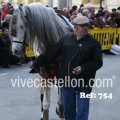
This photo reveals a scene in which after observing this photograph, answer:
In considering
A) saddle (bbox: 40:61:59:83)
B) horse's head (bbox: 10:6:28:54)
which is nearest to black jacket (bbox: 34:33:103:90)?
horse's head (bbox: 10:6:28:54)

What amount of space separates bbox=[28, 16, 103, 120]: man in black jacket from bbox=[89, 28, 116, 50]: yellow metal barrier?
43.8 feet

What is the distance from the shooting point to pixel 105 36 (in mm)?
20609

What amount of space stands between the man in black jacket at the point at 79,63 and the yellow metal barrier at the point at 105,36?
13364 millimetres

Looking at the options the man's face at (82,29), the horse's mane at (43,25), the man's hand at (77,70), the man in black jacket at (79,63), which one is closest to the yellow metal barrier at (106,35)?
the horse's mane at (43,25)

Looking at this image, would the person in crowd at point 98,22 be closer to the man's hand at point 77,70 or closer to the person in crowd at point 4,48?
the person in crowd at point 4,48

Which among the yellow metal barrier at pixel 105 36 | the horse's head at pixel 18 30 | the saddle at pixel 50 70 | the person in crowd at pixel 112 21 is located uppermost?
the horse's head at pixel 18 30

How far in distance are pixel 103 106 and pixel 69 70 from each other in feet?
11.4

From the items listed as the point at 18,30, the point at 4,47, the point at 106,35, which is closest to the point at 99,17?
the point at 106,35

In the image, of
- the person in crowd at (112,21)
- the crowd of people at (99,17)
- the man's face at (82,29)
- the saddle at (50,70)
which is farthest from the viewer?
the person in crowd at (112,21)

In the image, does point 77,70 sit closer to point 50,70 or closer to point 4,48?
point 50,70

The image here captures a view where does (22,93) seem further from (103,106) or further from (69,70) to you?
(69,70)

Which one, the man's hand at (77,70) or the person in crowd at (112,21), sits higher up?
the man's hand at (77,70)

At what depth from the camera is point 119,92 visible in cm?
1109

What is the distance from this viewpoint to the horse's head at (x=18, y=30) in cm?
705
